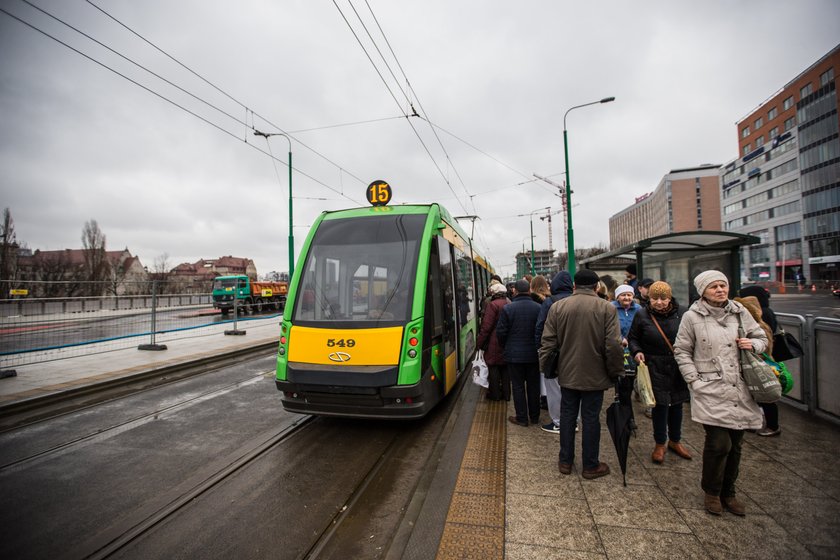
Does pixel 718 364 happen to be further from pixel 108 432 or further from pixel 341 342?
pixel 108 432

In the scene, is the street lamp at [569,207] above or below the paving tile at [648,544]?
above

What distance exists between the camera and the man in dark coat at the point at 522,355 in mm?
4754

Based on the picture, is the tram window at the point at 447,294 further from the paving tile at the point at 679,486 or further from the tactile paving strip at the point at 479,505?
the paving tile at the point at 679,486

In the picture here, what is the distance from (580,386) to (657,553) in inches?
48.3

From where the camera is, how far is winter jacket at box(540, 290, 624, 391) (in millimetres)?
3352

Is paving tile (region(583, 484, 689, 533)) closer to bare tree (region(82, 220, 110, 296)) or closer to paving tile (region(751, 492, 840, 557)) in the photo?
paving tile (region(751, 492, 840, 557))

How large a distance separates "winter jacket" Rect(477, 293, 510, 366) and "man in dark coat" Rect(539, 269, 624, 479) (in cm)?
182


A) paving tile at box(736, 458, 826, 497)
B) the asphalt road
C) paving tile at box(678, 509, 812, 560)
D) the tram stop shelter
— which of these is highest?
the tram stop shelter

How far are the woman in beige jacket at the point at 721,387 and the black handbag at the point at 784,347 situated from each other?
3.89 ft

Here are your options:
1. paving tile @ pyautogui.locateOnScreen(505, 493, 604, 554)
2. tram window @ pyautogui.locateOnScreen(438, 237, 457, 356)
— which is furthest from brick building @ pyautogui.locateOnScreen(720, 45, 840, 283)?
paving tile @ pyautogui.locateOnScreen(505, 493, 604, 554)

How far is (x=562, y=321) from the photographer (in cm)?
357

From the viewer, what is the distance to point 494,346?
550 centimetres

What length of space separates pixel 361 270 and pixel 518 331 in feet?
6.90

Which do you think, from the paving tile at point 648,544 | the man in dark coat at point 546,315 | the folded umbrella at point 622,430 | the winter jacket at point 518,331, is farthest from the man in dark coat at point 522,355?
the paving tile at point 648,544
